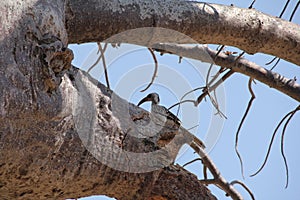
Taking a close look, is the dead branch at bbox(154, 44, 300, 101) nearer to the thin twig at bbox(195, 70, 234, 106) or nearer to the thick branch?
the thin twig at bbox(195, 70, 234, 106)

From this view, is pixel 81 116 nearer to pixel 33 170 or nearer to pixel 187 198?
pixel 33 170

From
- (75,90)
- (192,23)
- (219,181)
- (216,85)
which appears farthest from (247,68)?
A: (75,90)

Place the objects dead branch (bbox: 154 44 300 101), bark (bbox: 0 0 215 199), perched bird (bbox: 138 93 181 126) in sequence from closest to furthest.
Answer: bark (bbox: 0 0 215 199) < perched bird (bbox: 138 93 181 126) < dead branch (bbox: 154 44 300 101)

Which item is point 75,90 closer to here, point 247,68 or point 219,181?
point 247,68

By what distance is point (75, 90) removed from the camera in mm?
933

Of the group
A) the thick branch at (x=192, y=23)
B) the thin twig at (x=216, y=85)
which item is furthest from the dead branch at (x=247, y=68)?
the thick branch at (x=192, y=23)

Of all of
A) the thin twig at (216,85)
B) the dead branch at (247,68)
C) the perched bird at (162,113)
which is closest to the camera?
the perched bird at (162,113)

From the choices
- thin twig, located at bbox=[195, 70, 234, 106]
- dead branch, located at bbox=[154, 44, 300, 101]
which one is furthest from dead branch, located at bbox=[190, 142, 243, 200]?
dead branch, located at bbox=[154, 44, 300, 101]

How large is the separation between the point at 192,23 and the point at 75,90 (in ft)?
1.35

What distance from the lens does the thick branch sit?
1.11 meters

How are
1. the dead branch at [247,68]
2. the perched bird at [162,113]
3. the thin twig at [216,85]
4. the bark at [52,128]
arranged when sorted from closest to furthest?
the bark at [52,128], the perched bird at [162,113], the dead branch at [247,68], the thin twig at [216,85]

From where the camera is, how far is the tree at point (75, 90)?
0.77m

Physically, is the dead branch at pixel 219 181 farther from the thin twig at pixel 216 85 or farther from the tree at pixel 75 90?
the tree at pixel 75 90

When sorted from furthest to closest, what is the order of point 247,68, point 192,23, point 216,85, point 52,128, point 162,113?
point 216,85 → point 247,68 → point 192,23 → point 162,113 → point 52,128
